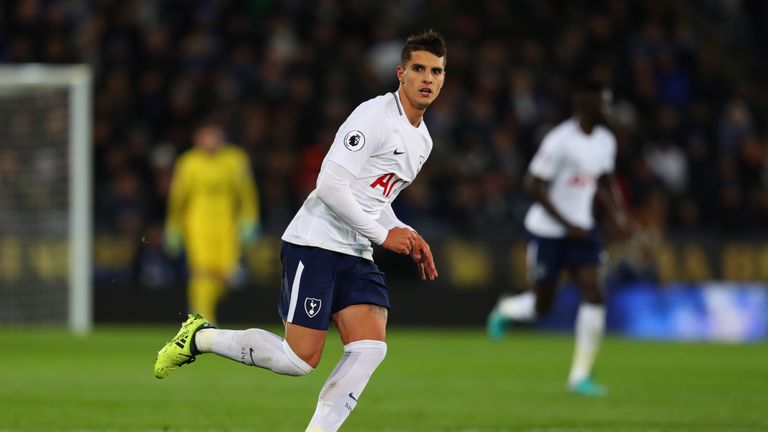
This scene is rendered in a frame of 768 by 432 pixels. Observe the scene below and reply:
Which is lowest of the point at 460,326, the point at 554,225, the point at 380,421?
the point at 460,326

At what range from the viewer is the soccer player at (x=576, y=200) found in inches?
457

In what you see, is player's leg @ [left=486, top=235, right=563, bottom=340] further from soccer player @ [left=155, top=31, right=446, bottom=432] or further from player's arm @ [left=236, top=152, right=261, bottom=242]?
player's arm @ [left=236, top=152, right=261, bottom=242]

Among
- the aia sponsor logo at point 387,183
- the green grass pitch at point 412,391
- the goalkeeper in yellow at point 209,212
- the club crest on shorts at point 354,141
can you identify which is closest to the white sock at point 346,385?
the aia sponsor logo at point 387,183

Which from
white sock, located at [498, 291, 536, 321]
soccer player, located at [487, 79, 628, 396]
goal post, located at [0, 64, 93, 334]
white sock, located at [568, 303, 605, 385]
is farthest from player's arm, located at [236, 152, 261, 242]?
white sock, located at [568, 303, 605, 385]

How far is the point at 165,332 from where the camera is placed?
18.7 m

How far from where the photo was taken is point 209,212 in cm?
1688

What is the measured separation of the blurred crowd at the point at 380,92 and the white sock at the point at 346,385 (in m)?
Result: 12.8

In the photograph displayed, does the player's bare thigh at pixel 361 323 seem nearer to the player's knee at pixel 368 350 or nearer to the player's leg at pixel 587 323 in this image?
the player's knee at pixel 368 350

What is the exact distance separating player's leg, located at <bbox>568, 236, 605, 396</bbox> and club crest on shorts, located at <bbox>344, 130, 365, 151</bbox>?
4.93m

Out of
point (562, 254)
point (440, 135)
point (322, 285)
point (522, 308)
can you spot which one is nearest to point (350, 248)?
point (322, 285)

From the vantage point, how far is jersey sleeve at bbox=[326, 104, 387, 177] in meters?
6.80

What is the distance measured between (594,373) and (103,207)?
8.79 m

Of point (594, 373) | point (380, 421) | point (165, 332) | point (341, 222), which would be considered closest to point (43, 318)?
point (165, 332)

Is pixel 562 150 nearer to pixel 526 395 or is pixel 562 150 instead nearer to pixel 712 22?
pixel 526 395
